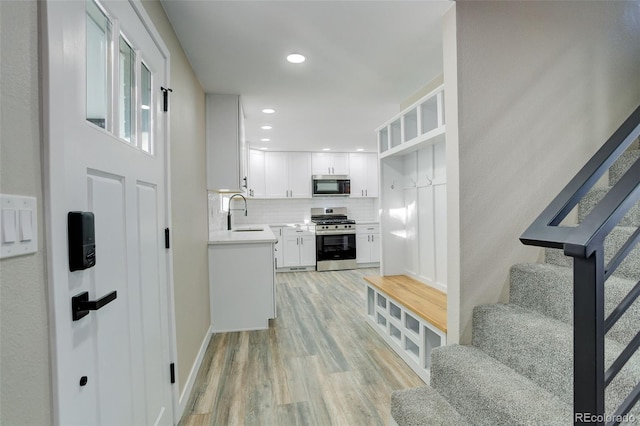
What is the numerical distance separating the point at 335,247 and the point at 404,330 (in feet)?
12.1

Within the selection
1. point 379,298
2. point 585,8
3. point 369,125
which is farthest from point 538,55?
point 369,125

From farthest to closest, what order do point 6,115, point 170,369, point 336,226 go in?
point 336,226 < point 170,369 < point 6,115

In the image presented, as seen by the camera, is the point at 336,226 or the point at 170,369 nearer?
the point at 170,369

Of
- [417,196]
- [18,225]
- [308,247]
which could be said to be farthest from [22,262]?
[308,247]

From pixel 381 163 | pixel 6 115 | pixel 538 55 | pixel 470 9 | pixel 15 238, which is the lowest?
pixel 15 238

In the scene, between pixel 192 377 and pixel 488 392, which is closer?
pixel 488 392

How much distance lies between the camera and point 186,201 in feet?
7.39

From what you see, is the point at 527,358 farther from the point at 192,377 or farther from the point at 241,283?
the point at 241,283

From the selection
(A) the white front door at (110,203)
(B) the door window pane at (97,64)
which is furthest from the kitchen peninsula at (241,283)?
(B) the door window pane at (97,64)

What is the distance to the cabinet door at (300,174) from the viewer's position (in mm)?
6449

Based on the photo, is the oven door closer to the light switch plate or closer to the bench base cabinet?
the bench base cabinet

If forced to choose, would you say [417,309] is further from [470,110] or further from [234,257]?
[234,257]

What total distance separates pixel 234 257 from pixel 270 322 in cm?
86

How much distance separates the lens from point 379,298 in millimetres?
3127
